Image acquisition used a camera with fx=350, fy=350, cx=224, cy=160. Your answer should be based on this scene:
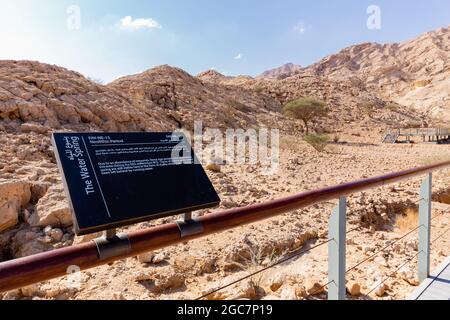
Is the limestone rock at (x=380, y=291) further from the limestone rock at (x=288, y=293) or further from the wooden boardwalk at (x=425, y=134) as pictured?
the wooden boardwalk at (x=425, y=134)

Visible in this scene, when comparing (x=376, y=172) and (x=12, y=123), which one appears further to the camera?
(x=376, y=172)

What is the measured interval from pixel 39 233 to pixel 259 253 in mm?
2865

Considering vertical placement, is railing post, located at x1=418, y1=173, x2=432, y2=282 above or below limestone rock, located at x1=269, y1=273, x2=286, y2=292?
above

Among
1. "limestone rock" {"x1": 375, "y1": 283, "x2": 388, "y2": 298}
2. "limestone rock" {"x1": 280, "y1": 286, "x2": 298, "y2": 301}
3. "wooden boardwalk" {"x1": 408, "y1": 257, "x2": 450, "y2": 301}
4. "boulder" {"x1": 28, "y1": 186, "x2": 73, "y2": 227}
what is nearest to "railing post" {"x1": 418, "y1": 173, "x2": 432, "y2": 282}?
"wooden boardwalk" {"x1": 408, "y1": 257, "x2": 450, "y2": 301}

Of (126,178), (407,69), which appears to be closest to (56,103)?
(126,178)

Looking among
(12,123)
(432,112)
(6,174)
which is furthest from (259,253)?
(432,112)

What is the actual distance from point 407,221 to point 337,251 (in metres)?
5.15

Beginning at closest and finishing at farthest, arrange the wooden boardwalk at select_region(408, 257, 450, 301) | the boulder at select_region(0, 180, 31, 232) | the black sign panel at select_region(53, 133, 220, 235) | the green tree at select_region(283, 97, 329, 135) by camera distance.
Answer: the black sign panel at select_region(53, 133, 220, 235) → the wooden boardwalk at select_region(408, 257, 450, 301) → the boulder at select_region(0, 180, 31, 232) → the green tree at select_region(283, 97, 329, 135)

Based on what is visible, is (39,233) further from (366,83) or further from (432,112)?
(366,83)

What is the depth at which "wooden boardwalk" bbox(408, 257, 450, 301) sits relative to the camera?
221 cm

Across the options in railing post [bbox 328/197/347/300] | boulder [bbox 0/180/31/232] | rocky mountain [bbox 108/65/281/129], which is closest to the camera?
railing post [bbox 328/197/347/300]

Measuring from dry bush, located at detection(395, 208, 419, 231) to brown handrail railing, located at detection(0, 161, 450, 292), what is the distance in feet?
16.1

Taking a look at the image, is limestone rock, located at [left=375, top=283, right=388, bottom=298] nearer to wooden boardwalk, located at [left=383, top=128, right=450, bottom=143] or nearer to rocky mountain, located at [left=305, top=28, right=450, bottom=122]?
wooden boardwalk, located at [left=383, top=128, right=450, bottom=143]
